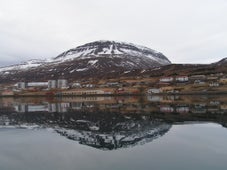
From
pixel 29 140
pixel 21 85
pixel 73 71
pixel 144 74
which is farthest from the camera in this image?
pixel 73 71

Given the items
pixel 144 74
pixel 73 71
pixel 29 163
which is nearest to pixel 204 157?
pixel 29 163

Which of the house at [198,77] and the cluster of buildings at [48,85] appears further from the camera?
the cluster of buildings at [48,85]

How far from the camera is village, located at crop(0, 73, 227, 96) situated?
106062 millimetres

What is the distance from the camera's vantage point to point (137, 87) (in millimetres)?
121562

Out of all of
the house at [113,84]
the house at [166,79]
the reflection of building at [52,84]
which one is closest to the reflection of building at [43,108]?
the house at [166,79]

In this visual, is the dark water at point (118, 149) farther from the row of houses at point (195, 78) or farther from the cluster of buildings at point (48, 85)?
the cluster of buildings at point (48, 85)

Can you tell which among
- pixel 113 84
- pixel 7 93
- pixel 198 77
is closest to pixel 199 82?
pixel 198 77

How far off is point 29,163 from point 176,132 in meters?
10.9

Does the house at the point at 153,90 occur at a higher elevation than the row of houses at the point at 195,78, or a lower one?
lower

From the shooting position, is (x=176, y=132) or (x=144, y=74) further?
(x=144, y=74)

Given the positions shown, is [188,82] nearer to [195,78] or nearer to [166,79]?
[195,78]

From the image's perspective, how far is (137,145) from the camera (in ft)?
52.5

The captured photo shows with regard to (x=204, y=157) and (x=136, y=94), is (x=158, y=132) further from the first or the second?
(x=136, y=94)

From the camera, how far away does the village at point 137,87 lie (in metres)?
106
